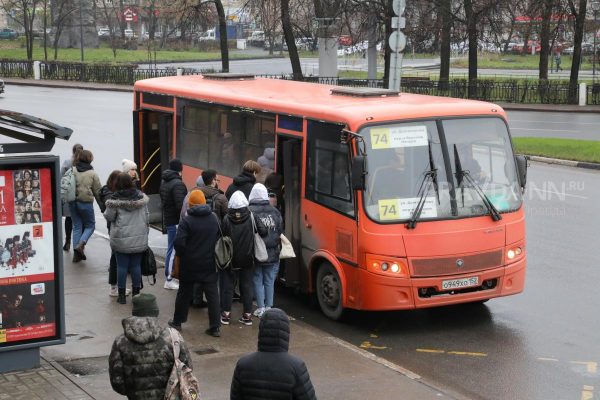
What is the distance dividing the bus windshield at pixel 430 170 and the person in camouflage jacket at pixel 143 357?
5.20 m

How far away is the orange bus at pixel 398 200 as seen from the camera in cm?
1136

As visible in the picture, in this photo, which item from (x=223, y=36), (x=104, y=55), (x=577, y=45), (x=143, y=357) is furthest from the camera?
(x=104, y=55)

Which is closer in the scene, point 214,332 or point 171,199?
point 214,332

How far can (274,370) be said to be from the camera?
19.2 feet

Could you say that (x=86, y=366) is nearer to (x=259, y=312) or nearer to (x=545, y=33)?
(x=259, y=312)

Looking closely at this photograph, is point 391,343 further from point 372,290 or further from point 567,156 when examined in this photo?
point 567,156

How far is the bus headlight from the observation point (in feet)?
37.1

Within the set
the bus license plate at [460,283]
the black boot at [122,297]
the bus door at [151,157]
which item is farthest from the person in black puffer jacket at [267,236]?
the bus door at [151,157]

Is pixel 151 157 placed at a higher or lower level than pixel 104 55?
lower

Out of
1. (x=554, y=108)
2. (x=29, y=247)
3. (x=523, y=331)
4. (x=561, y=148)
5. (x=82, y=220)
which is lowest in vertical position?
(x=523, y=331)

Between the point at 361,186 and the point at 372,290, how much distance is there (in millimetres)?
1145

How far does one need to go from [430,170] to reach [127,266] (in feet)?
12.1

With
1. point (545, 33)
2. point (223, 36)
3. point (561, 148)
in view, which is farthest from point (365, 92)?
point (223, 36)

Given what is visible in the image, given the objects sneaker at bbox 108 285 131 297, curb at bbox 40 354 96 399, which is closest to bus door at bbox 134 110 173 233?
sneaker at bbox 108 285 131 297
